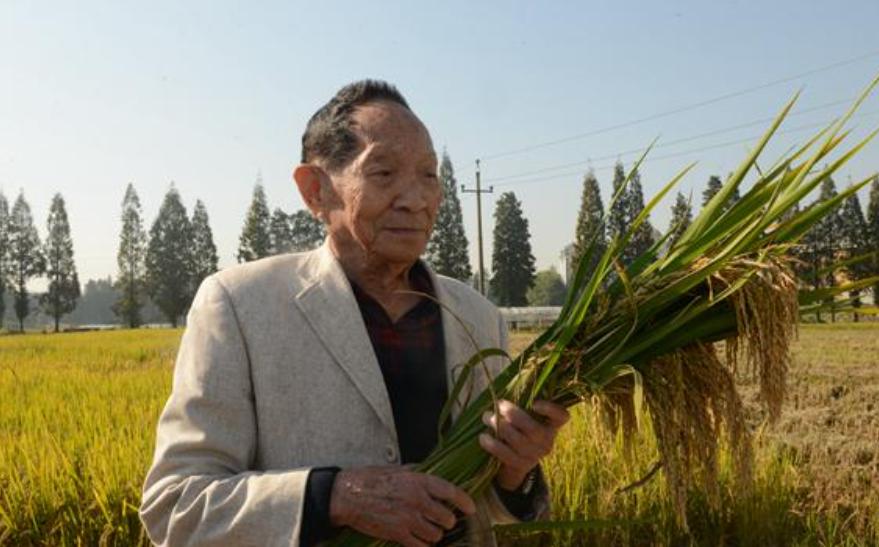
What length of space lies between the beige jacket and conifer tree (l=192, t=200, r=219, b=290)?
45918 mm

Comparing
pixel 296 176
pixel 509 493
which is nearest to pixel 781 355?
pixel 509 493

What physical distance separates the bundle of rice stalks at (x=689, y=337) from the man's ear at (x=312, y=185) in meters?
0.53

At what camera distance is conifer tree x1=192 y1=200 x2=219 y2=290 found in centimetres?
4572

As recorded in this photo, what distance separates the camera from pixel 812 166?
50.9 inches

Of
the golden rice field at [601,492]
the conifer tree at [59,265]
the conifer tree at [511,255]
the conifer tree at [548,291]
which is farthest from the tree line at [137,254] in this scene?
the golden rice field at [601,492]

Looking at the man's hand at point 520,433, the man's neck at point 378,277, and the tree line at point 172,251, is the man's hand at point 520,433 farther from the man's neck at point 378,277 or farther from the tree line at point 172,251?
the tree line at point 172,251

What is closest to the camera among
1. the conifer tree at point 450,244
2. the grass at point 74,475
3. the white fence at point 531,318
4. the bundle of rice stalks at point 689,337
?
the bundle of rice stalks at point 689,337

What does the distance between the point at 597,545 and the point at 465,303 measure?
1384 millimetres

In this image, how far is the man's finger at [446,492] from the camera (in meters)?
1.28

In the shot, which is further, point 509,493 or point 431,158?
point 431,158

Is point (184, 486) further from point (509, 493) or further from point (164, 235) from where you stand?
point (164, 235)

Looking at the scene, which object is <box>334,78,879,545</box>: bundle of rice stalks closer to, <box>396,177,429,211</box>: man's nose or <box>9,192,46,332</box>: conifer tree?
<box>396,177,429,211</box>: man's nose

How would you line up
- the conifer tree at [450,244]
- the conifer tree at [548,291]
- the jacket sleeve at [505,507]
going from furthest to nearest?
the conifer tree at [548,291] → the conifer tree at [450,244] → the jacket sleeve at [505,507]

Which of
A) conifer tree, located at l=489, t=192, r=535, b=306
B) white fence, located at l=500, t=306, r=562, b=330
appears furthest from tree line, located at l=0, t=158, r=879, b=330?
white fence, located at l=500, t=306, r=562, b=330
